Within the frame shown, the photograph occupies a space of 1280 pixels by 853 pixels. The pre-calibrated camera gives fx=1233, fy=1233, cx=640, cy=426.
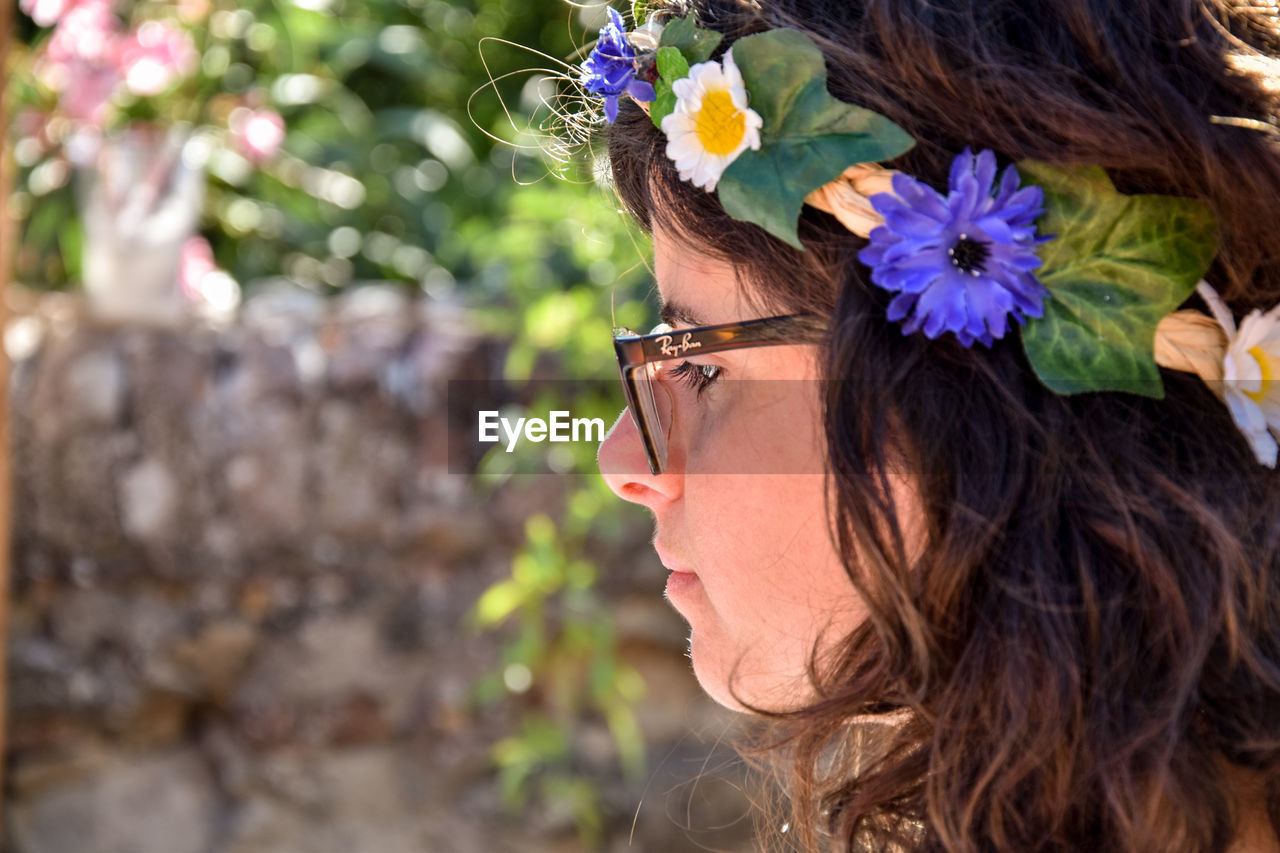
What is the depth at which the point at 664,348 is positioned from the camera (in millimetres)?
1000

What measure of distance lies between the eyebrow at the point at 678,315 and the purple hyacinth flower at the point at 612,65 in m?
0.18

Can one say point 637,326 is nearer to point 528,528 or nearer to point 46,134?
→ point 528,528

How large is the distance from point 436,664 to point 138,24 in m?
1.86

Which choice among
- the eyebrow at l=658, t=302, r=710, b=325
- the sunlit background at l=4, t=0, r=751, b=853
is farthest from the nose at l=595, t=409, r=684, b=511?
the sunlit background at l=4, t=0, r=751, b=853

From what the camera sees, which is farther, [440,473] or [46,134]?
[46,134]

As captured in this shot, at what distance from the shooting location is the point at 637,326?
2404 mm

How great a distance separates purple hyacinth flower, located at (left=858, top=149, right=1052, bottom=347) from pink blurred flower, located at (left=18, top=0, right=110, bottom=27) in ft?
8.45

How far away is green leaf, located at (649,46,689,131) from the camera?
0.96m

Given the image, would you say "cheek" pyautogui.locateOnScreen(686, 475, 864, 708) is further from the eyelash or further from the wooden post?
the wooden post

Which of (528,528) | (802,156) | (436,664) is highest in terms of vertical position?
(802,156)

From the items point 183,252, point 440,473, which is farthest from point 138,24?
point 440,473

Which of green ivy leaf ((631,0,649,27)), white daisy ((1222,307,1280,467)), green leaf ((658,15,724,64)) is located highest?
green leaf ((658,15,724,64))

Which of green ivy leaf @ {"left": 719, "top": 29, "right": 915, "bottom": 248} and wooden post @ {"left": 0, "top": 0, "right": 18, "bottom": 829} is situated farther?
wooden post @ {"left": 0, "top": 0, "right": 18, "bottom": 829}

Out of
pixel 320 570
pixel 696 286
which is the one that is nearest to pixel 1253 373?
pixel 696 286
